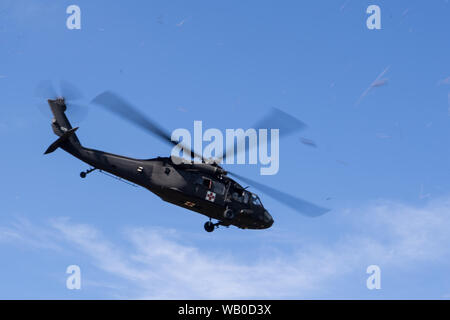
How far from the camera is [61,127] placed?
55.3m

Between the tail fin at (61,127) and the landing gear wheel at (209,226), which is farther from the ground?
the tail fin at (61,127)

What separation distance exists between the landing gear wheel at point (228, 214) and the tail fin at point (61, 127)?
13541 mm

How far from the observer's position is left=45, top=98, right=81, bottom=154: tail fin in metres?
51.9

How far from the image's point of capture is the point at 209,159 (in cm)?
5441

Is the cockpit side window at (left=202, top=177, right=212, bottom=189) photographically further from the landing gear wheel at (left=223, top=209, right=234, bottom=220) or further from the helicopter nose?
the helicopter nose

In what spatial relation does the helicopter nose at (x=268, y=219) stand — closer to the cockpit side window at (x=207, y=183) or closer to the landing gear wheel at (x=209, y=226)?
the landing gear wheel at (x=209, y=226)

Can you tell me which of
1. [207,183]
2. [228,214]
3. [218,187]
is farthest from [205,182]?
[228,214]

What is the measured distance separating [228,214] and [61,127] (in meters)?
16.6

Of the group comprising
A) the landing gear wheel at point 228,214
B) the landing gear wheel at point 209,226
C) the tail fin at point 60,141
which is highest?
the tail fin at point 60,141

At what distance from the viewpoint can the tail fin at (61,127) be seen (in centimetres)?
5191

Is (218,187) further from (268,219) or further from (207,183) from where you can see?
(268,219)

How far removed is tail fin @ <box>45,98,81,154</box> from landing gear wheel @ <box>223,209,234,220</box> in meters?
13.5
